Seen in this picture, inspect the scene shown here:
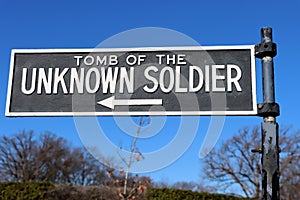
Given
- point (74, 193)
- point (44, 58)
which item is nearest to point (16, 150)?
point (74, 193)

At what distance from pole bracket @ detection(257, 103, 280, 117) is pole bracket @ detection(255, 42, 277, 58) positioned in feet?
0.86

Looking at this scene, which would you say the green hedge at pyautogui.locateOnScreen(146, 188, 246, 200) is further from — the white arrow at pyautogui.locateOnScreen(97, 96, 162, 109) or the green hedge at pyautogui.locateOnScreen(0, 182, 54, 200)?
the white arrow at pyautogui.locateOnScreen(97, 96, 162, 109)

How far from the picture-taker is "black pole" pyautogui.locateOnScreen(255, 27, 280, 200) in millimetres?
1902

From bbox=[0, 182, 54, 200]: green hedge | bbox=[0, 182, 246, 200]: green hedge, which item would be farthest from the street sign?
bbox=[0, 182, 54, 200]: green hedge

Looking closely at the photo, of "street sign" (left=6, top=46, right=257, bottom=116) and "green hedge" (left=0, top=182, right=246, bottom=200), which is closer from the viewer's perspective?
"street sign" (left=6, top=46, right=257, bottom=116)

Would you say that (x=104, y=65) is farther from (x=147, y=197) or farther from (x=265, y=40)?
(x=147, y=197)

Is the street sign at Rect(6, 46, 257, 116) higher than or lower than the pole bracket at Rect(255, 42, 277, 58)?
lower

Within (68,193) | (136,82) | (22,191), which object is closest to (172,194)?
(68,193)

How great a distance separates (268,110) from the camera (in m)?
1.96

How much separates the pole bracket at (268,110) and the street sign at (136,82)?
0.11 ft

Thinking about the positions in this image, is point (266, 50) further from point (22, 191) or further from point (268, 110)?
point (22, 191)

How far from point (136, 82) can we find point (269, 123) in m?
0.68

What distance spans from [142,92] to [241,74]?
0.50m

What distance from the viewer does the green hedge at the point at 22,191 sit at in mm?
13994
